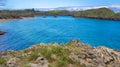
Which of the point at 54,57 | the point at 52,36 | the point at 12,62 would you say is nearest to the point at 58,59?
→ the point at 54,57

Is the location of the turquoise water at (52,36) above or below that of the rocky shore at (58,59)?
below

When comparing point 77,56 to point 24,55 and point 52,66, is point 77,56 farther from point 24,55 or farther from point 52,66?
point 24,55

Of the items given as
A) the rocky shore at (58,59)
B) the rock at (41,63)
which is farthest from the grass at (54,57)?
the rock at (41,63)

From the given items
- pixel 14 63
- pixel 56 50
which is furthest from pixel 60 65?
pixel 14 63

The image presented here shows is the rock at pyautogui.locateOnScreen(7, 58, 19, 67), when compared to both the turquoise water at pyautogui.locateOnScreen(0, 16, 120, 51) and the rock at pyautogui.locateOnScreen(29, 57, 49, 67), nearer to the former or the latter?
the rock at pyautogui.locateOnScreen(29, 57, 49, 67)

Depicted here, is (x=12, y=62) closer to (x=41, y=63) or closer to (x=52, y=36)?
(x=41, y=63)

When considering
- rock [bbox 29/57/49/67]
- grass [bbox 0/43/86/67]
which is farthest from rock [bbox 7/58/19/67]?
rock [bbox 29/57/49/67]

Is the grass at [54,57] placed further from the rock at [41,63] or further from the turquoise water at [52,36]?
the turquoise water at [52,36]

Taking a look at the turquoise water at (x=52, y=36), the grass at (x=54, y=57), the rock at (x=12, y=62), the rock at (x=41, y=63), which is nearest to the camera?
the rock at (x=41, y=63)

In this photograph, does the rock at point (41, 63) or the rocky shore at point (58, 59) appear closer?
the rock at point (41, 63)

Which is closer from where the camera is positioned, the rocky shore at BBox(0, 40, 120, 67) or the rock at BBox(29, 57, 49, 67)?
the rock at BBox(29, 57, 49, 67)

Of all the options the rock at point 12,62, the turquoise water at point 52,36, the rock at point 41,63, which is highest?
the rock at point 41,63

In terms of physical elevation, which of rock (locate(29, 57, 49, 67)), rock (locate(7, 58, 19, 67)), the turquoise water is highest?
rock (locate(29, 57, 49, 67))

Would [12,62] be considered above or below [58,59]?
below
